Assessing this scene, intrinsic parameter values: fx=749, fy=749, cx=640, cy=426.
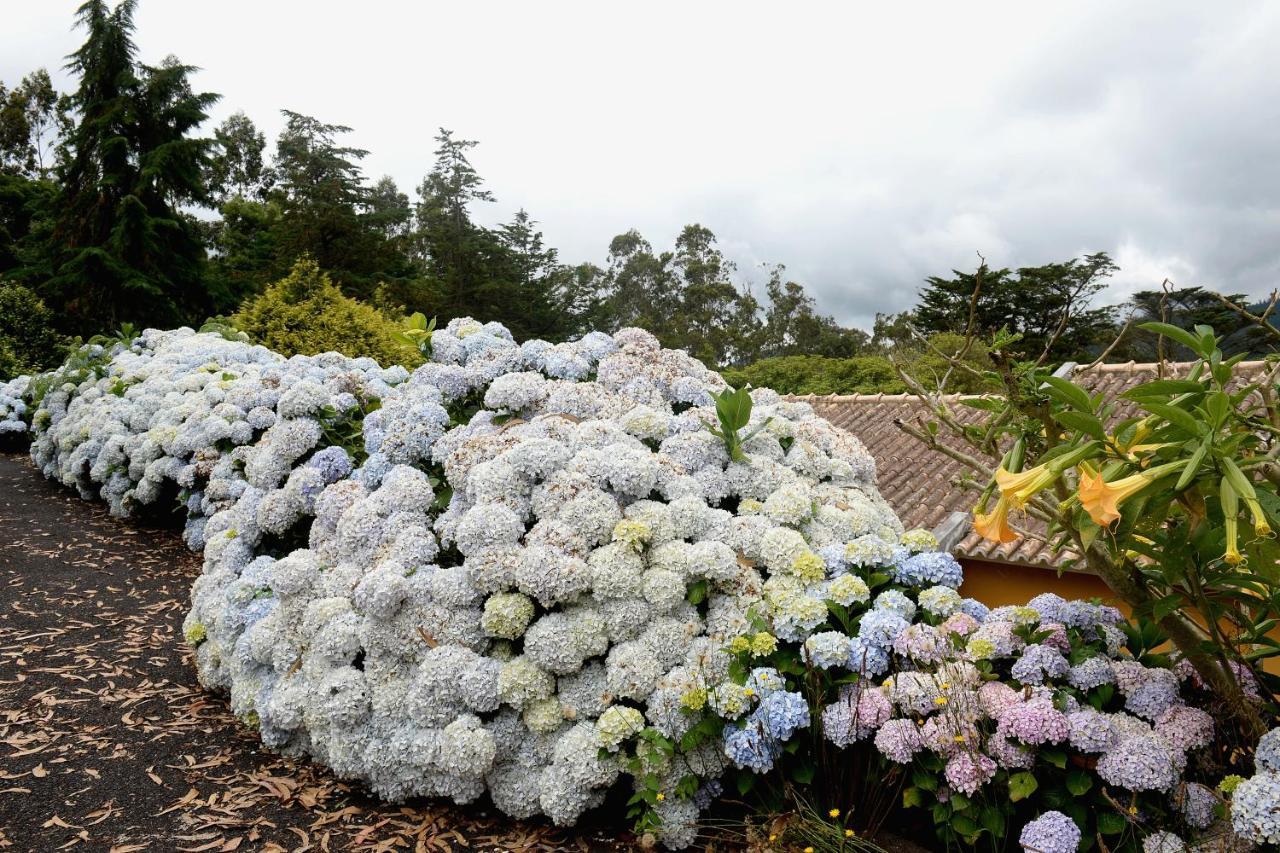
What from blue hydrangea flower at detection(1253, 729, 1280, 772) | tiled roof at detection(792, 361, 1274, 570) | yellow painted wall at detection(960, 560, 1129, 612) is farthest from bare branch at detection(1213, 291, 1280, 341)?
yellow painted wall at detection(960, 560, 1129, 612)

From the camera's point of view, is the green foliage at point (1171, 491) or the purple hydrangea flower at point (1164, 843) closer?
the green foliage at point (1171, 491)

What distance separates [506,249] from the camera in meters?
31.3

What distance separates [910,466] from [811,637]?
928 centimetres

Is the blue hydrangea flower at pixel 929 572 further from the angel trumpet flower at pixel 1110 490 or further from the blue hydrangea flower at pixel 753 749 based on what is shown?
the angel trumpet flower at pixel 1110 490

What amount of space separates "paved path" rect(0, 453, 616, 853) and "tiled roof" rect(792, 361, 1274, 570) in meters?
6.36

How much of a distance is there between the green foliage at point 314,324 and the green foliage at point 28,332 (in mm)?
6271

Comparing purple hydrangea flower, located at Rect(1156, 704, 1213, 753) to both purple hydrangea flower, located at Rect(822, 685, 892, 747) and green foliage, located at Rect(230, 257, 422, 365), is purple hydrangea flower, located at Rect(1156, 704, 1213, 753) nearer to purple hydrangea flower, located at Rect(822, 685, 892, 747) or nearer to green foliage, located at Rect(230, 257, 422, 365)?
purple hydrangea flower, located at Rect(822, 685, 892, 747)

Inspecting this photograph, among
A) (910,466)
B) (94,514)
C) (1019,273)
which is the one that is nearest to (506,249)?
(1019,273)

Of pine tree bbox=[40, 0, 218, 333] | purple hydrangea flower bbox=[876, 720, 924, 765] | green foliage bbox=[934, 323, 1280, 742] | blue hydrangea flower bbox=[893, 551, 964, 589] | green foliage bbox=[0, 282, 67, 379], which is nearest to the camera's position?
green foliage bbox=[934, 323, 1280, 742]

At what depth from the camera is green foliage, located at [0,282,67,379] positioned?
45.7ft

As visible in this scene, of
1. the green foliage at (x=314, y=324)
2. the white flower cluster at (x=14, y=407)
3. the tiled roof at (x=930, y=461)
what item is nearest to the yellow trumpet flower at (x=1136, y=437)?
the tiled roof at (x=930, y=461)

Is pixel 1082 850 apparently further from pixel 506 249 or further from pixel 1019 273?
pixel 506 249

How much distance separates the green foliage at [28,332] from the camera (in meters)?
13.9

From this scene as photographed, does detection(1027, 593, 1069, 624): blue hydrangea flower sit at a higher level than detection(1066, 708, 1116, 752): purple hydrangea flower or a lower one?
higher
